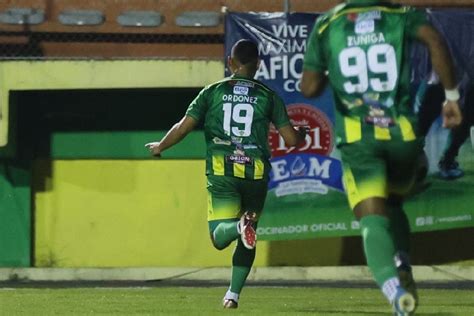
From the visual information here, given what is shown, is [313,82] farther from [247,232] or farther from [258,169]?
[258,169]

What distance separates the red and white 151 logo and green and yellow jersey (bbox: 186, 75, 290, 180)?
6168mm

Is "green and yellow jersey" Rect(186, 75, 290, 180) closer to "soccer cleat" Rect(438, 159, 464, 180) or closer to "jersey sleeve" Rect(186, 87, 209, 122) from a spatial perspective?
"jersey sleeve" Rect(186, 87, 209, 122)

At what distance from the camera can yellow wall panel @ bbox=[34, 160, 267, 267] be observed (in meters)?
19.2

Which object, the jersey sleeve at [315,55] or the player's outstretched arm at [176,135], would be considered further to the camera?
the player's outstretched arm at [176,135]

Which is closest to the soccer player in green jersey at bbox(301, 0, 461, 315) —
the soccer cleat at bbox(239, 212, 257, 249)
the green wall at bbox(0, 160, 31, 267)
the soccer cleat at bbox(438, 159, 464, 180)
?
the soccer cleat at bbox(239, 212, 257, 249)

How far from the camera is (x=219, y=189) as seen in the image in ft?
38.2

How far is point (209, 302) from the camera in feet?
41.6

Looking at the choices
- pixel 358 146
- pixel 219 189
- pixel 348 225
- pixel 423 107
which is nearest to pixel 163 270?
pixel 348 225

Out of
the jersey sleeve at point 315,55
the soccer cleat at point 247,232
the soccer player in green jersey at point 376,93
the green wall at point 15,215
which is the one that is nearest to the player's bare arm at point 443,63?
the soccer player in green jersey at point 376,93

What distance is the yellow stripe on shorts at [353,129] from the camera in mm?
7953

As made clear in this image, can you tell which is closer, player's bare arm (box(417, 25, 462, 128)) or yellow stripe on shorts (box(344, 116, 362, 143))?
player's bare arm (box(417, 25, 462, 128))

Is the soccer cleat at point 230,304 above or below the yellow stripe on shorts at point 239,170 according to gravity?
below

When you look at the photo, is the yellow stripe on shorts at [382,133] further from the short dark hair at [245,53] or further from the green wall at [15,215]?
the green wall at [15,215]

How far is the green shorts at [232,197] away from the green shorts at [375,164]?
356 cm
